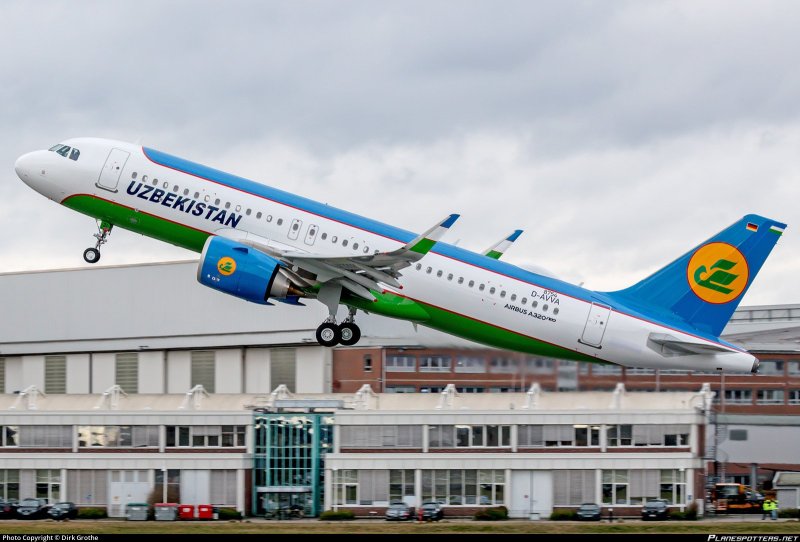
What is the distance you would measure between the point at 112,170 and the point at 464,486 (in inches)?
983

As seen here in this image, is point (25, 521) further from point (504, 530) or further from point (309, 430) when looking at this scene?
point (504, 530)

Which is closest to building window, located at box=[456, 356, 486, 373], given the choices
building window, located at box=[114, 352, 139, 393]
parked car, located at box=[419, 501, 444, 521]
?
parked car, located at box=[419, 501, 444, 521]

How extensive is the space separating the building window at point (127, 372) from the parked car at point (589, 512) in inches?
1355

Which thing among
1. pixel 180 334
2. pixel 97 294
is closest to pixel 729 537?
pixel 180 334

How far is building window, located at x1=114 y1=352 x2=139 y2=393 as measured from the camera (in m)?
82.5

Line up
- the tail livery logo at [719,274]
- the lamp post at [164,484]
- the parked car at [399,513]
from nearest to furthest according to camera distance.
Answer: the tail livery logo at [719,274] → the parked car at [399,513] → the lamp post at [164,484]

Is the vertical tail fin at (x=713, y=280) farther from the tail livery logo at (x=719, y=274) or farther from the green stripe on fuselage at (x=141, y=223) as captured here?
the green stripe on fuselage at (x=141, y=223)

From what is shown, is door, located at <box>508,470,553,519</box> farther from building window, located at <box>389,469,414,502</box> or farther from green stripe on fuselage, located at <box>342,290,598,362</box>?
green stripe on fuselage, located at <box>342,290,598,362</box>

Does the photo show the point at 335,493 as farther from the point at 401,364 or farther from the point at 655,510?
the point at 655,510

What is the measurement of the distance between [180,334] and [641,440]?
33.4 metres

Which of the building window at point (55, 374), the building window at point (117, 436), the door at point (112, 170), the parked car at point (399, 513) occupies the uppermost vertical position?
the door at point (112, 170)

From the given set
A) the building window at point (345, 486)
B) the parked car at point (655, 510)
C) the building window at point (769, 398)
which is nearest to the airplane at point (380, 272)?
the parked car at point (655, 510)

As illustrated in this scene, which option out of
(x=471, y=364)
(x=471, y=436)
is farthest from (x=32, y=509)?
(x=471, y=364)

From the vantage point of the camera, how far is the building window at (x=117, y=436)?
65.0 metres
